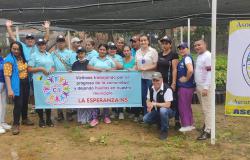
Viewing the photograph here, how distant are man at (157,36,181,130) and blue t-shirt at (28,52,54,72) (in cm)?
229

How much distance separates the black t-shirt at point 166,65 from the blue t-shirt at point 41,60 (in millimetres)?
2290

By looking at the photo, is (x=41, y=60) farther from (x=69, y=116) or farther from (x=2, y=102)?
(x=69, y=116)

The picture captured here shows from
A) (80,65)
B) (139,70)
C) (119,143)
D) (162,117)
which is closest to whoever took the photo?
(119,143)

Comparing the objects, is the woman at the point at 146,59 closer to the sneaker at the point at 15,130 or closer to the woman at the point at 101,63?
the woman at the point at 101,63

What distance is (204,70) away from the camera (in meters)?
6.34

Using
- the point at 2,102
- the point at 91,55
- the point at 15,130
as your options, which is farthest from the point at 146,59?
the point at 2,102

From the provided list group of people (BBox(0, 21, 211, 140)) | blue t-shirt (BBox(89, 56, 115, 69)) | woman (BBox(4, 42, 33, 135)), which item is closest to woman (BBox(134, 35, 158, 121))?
group of people (BBox(0, 21, 211, 140))

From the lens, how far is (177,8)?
884 cm

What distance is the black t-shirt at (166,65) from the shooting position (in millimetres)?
6839

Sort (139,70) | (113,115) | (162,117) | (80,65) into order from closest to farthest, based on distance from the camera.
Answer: (162,117), (139,70), (80,65), (113,115)

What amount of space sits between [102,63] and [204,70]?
2259 mm

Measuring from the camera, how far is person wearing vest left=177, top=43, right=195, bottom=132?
6.59 m

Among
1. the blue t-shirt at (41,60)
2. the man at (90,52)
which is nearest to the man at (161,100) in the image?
the man at (90,52)

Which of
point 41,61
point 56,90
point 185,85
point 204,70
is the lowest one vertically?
point 56,90
